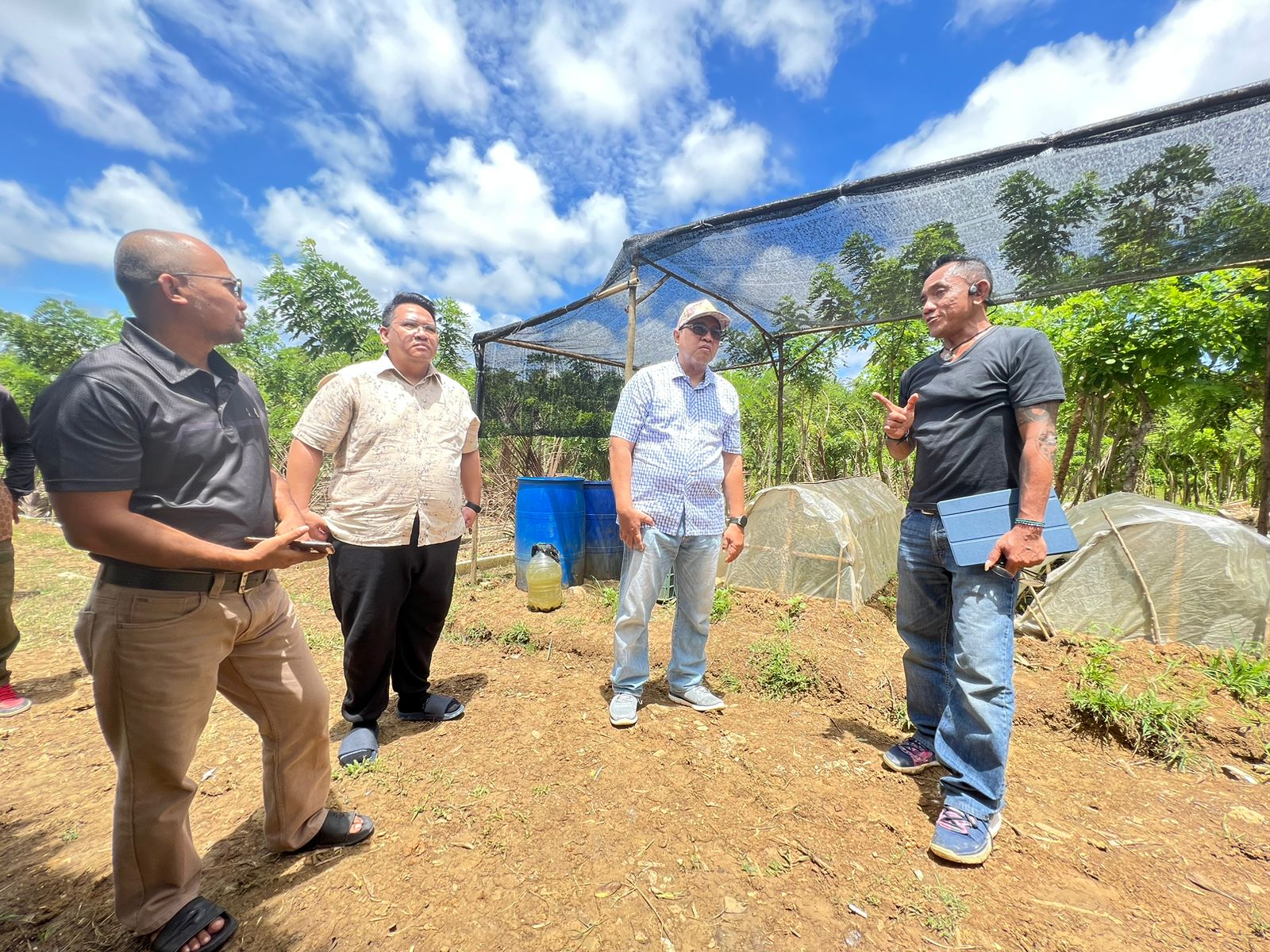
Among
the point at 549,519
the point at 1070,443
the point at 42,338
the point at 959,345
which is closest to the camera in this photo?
the point at 959,345

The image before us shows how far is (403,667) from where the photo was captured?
8.06 ft

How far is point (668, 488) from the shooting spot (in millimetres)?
2441

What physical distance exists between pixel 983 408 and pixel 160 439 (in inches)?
96.8

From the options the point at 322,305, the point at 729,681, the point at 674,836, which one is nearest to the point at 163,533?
the point at 674,836

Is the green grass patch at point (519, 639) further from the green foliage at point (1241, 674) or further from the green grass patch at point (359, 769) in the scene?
the green foliage at point (1241, 674)

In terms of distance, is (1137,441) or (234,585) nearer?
(234,585)

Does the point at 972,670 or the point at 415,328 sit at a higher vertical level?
the point at 415,328

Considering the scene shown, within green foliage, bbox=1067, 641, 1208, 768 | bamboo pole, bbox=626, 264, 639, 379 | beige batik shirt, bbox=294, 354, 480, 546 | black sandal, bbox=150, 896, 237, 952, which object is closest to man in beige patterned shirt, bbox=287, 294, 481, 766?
beige batik shirt, bbox=294, 354, 480, 546

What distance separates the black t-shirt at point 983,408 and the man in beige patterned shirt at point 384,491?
2.00 metres

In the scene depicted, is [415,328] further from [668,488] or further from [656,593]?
[656,593]

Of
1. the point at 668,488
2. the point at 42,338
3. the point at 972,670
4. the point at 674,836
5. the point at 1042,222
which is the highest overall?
the point at 42,338

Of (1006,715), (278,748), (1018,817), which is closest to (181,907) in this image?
(278,748)

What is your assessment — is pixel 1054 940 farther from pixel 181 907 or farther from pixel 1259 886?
pixel 181 907

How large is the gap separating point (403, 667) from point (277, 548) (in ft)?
4.61
